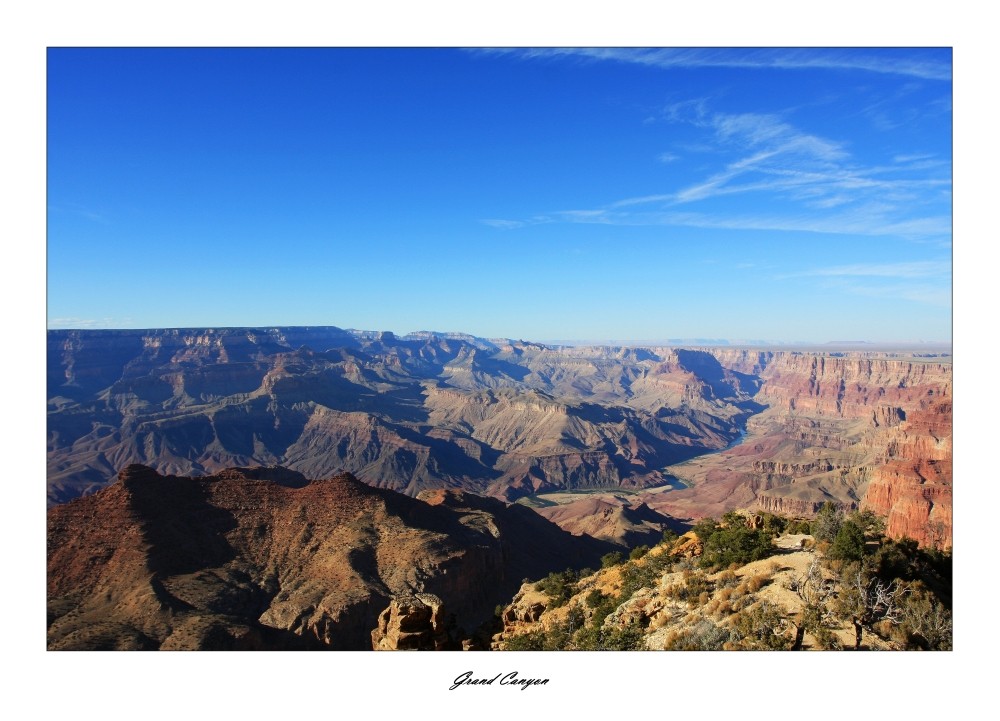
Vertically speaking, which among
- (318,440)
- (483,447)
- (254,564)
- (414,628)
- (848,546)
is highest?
(848,546)

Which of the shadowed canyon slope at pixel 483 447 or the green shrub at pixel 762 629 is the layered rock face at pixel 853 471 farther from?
the green shrub at pixel 762 629

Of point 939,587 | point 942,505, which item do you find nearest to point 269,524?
point 939,587

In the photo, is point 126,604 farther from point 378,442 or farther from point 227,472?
point 378,442

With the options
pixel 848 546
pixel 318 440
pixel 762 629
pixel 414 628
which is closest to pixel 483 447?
pixel 318 440

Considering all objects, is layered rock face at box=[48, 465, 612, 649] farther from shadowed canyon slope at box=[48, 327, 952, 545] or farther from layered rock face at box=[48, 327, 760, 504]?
layered rock face at box=[48, 327, 760, 504]

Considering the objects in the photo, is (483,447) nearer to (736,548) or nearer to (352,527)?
(352,527)

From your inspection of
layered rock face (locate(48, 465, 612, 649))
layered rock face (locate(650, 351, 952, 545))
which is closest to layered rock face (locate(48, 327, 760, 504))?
layered rock face (locate(650, 351, 952, 545))

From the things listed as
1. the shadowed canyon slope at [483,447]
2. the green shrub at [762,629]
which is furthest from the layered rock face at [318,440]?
the green shrub at [762,629]
